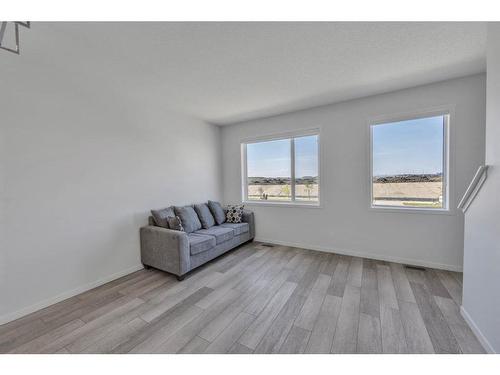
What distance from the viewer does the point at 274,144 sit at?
396cm

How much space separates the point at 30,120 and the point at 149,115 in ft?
4.42

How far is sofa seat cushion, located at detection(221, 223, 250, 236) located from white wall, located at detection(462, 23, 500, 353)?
2.78 m

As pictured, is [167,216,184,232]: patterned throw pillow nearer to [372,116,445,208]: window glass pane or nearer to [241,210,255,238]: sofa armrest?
[241,210,255,238]: sofa armrest

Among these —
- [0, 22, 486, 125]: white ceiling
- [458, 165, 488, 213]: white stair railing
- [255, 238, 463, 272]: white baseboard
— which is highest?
[0, 22, 486, 125]: white ceiling

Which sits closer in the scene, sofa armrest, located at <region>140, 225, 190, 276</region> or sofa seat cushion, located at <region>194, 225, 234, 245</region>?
sofa armrest, located at <region>140, 225, 190, 276</region>

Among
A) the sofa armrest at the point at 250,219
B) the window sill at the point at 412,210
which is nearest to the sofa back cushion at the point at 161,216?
the sofa armrest at the point at 250,219

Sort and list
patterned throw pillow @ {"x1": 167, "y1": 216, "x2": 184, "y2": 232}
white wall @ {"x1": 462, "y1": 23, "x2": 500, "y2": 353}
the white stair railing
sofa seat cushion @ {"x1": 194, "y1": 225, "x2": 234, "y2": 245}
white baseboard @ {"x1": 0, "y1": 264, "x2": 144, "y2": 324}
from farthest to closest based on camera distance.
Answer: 1. sofa seat cushion @ {"x1": 194, "y1": 225, "x2": 234, "y2": 245}
2. patterned throw pillow @ {"x1": 167, "y1": 216, "x2": 184, "y2": 232}
3. white baseboard @ {"x1": 0, "y1": 264, "x2": 144, "y2": 324}
4. the white stair railing
5. white wall @ {"x1": 462, "y1": 23, "x2": 500, "y2": 353}

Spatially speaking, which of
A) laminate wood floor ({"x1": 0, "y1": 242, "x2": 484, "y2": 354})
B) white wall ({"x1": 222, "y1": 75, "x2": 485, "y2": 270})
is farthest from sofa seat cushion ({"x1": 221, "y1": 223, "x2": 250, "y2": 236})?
laminate wood floor ({"x1": 0, "y1": 242, "x2": 484, "y2": 354})

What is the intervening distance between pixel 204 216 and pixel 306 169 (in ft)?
6.80

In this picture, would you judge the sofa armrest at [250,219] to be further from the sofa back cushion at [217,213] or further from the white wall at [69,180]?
the white wall at [69,180]

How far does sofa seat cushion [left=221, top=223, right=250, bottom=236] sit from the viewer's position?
136 inches

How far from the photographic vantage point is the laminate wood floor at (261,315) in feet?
4.75

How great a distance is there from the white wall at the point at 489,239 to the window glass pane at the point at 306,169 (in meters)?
2.08
